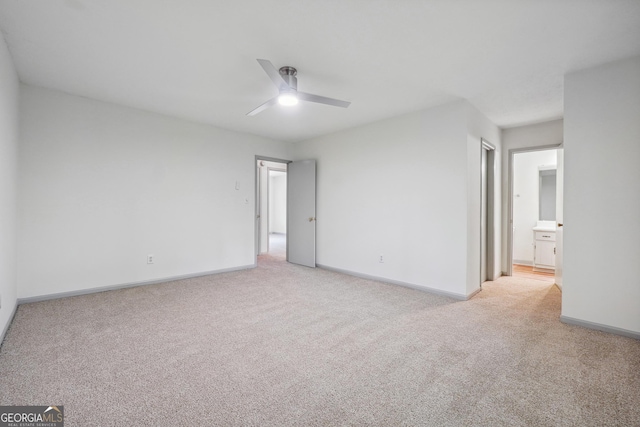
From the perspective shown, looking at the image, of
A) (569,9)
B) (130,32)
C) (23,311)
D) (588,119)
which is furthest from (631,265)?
(23,311)

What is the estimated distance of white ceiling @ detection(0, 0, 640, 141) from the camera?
1958 mm

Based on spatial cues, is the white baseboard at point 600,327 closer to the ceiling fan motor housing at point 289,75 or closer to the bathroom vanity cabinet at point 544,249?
the bathroom vanity cabinet at point 544,249

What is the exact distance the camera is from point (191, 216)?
14.8ft

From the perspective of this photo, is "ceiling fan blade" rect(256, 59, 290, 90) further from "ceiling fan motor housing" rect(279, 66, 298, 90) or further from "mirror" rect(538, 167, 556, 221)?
"mirror" rect(538, 167, 556, 221)

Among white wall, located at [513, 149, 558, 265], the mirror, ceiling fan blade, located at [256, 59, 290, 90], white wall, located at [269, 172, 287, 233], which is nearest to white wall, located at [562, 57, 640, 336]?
ceiling fan blade, located at [256, 59, 290, 90]

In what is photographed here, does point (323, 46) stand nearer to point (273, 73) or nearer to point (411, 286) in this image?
point (273, 73)

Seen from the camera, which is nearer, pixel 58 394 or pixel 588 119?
pixel 58 394

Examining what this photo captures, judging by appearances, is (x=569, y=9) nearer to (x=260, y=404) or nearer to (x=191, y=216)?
(x=260, y=404)

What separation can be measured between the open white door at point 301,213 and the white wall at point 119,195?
1020 millimetres

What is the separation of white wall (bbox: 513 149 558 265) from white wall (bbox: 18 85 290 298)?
5.41 metres

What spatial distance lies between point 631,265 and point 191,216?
520 cm

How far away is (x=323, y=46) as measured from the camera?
2393 millimetres

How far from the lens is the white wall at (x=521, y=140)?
14.2 ft

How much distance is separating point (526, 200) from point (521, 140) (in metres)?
1.73
